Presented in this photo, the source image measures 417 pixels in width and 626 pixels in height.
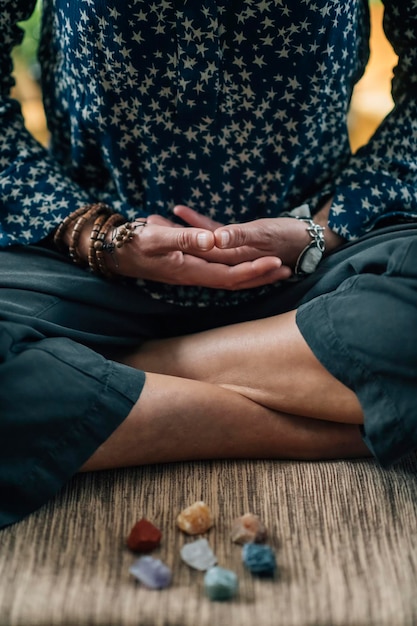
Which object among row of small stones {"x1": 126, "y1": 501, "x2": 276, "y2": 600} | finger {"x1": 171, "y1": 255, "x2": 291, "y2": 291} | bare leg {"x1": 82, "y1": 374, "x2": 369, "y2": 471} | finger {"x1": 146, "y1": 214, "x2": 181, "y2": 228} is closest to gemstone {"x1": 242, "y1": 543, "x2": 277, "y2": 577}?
row of small stones {"x1": 126, "y1": 501, "x2": 276, "y2": 600}

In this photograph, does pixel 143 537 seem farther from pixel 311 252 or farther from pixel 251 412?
pixel 311 252

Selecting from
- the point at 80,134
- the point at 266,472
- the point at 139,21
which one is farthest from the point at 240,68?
the point at 266,472

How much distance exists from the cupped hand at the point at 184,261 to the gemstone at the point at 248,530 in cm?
31

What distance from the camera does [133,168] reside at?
100cm

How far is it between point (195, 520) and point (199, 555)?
4cm

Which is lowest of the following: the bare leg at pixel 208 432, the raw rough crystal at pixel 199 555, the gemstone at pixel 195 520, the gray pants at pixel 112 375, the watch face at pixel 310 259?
the raw rough crystal at pixel 199 555

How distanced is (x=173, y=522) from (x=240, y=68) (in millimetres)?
577

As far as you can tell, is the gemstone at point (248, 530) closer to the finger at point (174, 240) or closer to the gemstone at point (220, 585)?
the gemstone at point (220, 585)

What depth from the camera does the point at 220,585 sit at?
690mm

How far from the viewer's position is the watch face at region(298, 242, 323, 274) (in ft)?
3.16

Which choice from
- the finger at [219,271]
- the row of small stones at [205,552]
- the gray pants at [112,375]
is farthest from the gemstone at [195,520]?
the finger at [219,271]

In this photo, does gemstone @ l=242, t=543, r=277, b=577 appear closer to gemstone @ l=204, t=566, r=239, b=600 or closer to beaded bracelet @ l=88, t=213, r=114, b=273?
gemstone @ l=204, t=566, r=239, b=600

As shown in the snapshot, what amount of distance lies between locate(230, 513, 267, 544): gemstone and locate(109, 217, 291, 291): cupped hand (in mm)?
307

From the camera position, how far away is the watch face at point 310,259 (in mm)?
964
